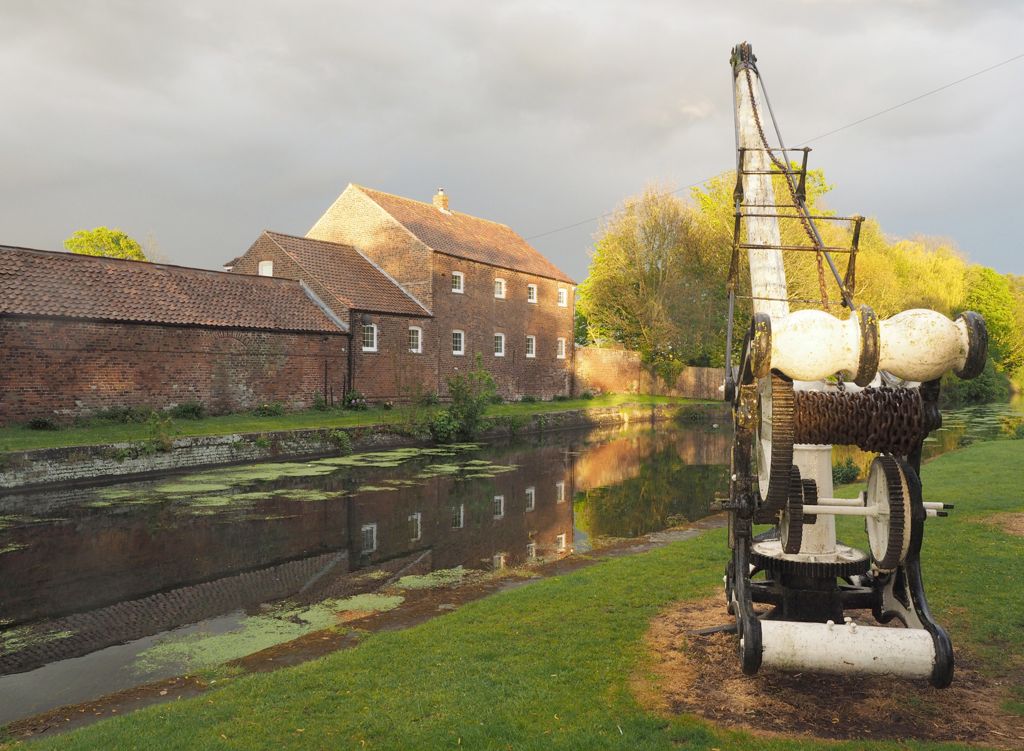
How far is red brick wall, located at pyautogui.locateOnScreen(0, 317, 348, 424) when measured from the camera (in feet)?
65.8

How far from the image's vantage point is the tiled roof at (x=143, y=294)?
837 inches

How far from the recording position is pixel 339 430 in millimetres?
22453

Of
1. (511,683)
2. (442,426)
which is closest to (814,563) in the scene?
(511,683)

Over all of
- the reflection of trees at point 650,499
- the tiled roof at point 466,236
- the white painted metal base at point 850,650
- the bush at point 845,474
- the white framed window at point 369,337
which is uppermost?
the tiled roof at point 466,236

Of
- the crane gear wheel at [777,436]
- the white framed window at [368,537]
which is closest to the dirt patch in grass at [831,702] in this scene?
the crane gear wheel at [777,436]

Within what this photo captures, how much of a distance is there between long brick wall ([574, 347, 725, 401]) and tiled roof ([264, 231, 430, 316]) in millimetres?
15385

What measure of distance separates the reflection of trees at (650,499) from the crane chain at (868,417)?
872cm

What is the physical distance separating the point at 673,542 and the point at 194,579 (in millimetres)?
7270

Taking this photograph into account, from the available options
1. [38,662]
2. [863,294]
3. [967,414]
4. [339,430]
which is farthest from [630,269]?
[38,662]

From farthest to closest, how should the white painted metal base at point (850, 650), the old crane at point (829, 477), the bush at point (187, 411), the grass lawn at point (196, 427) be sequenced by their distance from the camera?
the bush at point (187, 411), the grass lawn at point (196, 427), the white painted metal base at point (850, 650), the old crane at point (829, 477)

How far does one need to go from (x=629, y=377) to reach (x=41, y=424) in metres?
35.4

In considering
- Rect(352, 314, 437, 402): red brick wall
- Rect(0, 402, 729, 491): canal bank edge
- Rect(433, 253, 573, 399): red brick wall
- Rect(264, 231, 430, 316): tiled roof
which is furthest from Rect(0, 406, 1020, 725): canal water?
Rect(433, 253, 573, 399): red brick wall

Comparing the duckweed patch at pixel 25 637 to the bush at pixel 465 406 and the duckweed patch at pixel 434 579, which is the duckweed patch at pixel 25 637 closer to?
the duckweed patch at pixel 434 579

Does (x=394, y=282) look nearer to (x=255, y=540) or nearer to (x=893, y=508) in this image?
(x=255, y=540)
